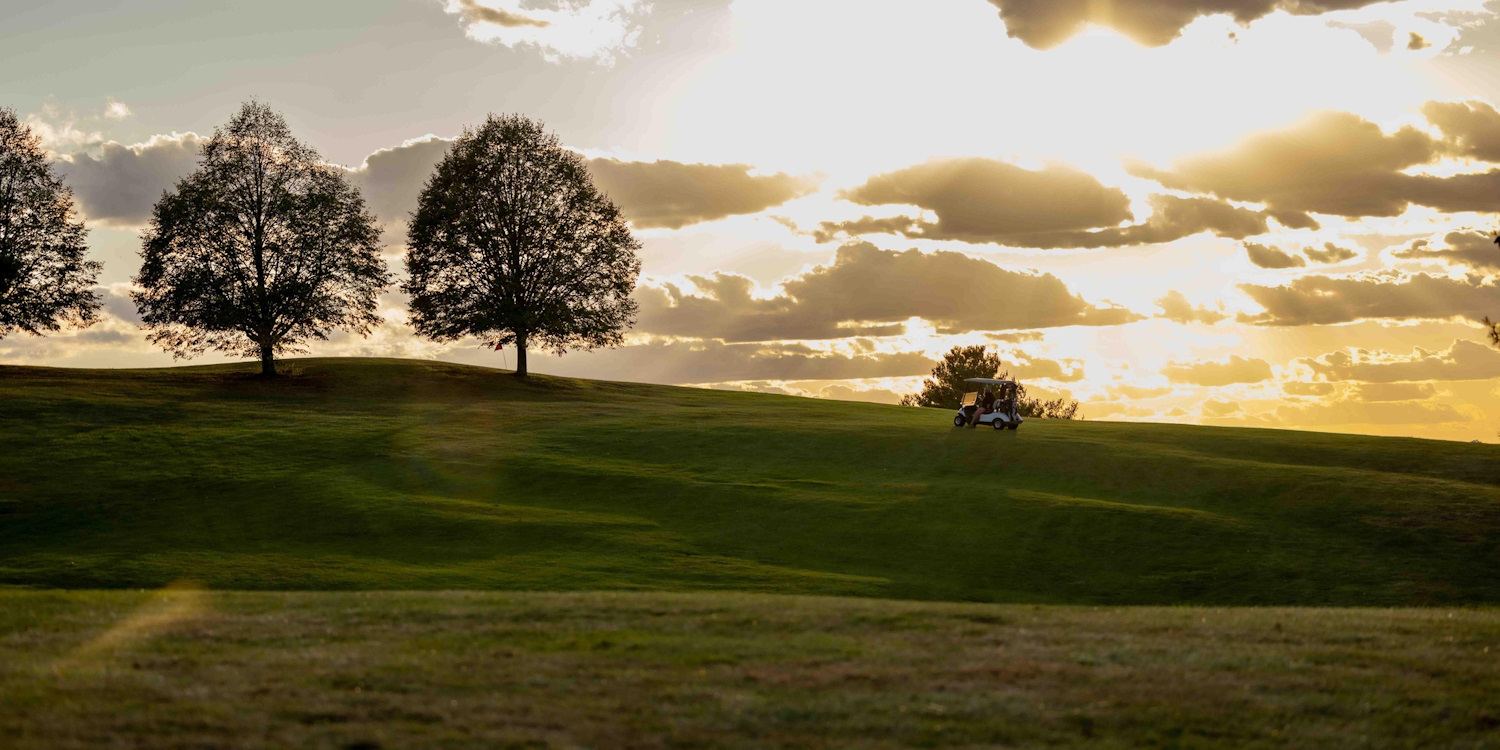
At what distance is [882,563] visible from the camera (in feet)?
106

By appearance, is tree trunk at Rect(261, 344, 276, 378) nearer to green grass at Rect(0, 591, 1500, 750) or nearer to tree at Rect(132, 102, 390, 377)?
tree at Rect(132, 102, 390, 377)

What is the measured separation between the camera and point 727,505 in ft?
130

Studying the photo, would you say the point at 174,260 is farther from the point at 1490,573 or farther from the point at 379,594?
the point at 1490,573

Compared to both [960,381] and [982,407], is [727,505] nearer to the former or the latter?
[982,407]

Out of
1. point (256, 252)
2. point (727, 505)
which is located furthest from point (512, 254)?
point (727, 505)

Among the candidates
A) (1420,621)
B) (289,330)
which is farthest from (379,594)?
(289,330)

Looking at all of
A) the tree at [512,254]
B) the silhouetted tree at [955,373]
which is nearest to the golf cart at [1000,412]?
the tree at [512,254]

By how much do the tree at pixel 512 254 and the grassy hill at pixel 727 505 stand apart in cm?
1780

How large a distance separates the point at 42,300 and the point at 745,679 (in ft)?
245

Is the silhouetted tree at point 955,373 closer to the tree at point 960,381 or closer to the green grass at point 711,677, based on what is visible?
the tree at point 960,381

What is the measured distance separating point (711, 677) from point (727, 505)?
2654cm

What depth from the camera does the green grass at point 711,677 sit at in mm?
10930

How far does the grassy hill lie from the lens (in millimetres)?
30422

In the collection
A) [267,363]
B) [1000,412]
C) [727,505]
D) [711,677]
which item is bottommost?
[727,505]
